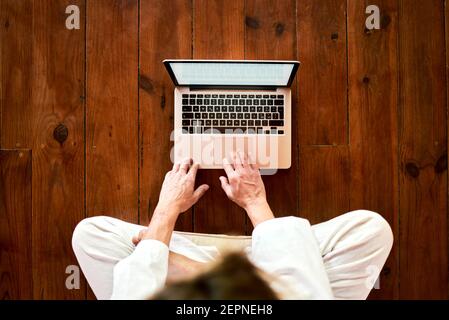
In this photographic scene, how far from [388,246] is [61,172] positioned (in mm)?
966

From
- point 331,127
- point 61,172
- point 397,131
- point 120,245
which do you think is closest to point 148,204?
point 120,245

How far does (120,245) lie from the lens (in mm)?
896

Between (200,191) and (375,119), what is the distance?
59 cm

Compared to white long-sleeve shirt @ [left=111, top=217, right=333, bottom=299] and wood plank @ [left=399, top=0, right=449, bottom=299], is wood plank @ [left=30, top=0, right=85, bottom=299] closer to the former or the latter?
white long-sleeve shirt @ [left=111, top=217, right=333, bottom=299]

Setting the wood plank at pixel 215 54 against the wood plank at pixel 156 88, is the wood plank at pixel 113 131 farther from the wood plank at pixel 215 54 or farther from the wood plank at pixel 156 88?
the wood plank at pixel 215 54

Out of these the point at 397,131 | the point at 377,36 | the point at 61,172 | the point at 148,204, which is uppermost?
the point at 377,36

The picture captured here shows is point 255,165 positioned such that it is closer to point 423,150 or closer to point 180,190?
point 180,190

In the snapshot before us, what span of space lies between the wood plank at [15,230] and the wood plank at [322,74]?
88 centimetres

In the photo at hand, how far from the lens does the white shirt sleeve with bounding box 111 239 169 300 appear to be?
2.41 ft

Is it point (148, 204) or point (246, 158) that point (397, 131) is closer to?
point (246, 158)

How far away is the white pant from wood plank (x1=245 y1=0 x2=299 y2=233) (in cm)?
15

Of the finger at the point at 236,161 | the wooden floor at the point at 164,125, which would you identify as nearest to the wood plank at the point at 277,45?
the wooden floor at the point at 164,125

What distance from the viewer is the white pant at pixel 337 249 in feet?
2.77

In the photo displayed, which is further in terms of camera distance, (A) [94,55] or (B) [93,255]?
(A) [94,55]
